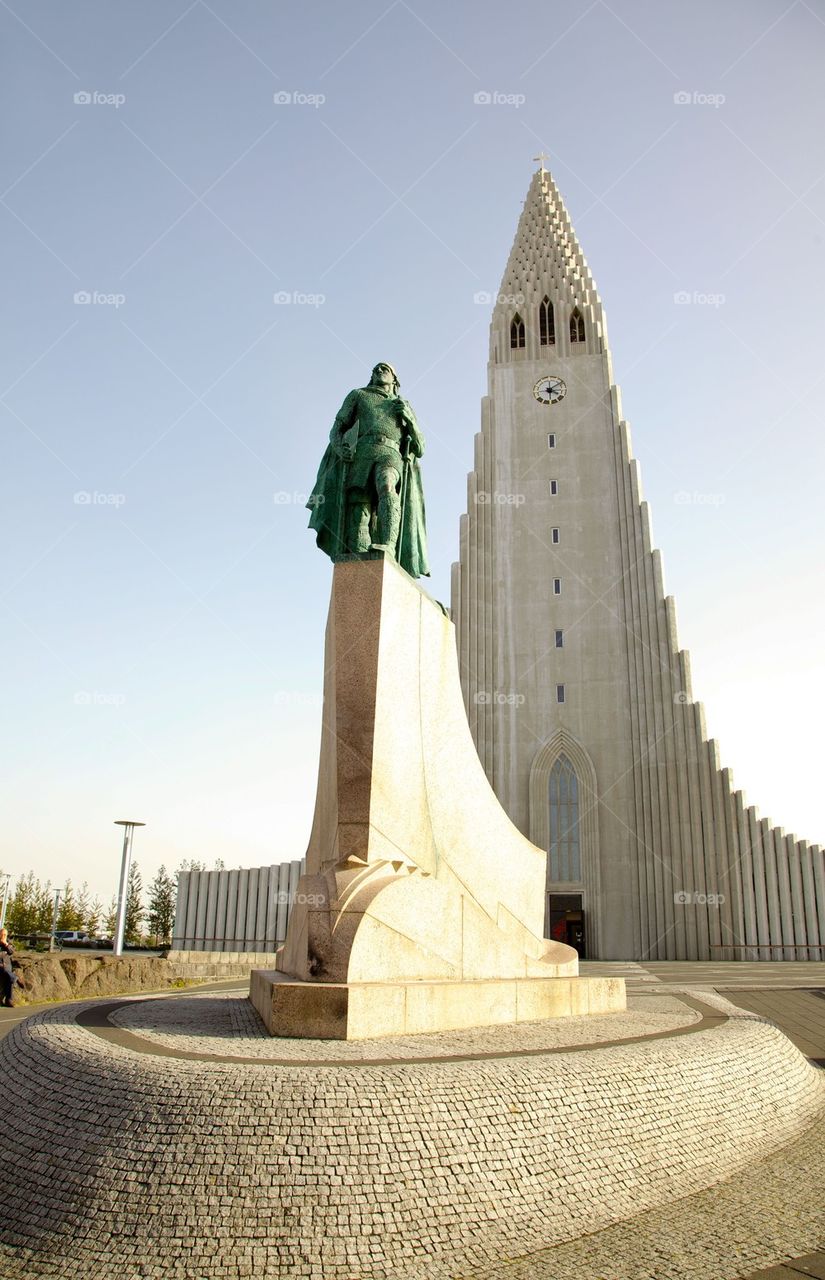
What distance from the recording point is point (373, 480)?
→ 35.0 feet

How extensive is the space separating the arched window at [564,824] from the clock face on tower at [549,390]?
16164mm

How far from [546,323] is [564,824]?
916 inches

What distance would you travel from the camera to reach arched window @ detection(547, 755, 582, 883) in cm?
3466

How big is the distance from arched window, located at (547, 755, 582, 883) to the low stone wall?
1834cm

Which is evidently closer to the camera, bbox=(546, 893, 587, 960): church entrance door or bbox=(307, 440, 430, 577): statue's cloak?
bbox=(307, 440, 430, 577): statue's cloak

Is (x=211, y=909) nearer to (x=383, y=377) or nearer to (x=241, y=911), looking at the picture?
(x=241, y=911)

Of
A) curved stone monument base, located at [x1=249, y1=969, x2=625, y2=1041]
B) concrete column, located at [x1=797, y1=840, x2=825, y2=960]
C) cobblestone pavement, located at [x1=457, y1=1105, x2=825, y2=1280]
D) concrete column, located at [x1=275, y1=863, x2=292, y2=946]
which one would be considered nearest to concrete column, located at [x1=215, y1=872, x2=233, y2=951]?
concrete column, located at [x1=275, y1=863, x2=292, y2=946]

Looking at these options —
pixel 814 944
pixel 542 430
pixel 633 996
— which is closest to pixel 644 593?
pixel 542 430

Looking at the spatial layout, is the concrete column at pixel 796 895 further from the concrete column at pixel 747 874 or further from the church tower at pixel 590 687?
the concrete column at pixel 747 874

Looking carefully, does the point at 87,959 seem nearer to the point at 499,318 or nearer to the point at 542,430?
the point at 542,430

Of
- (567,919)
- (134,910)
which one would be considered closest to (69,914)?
(134,910)

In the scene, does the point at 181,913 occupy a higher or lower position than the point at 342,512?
lower

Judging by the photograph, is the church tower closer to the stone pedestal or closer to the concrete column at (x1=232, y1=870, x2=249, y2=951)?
the concrete column at (x1=232, y1=870, x2=249, y2=951)

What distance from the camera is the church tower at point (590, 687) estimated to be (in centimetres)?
3253
